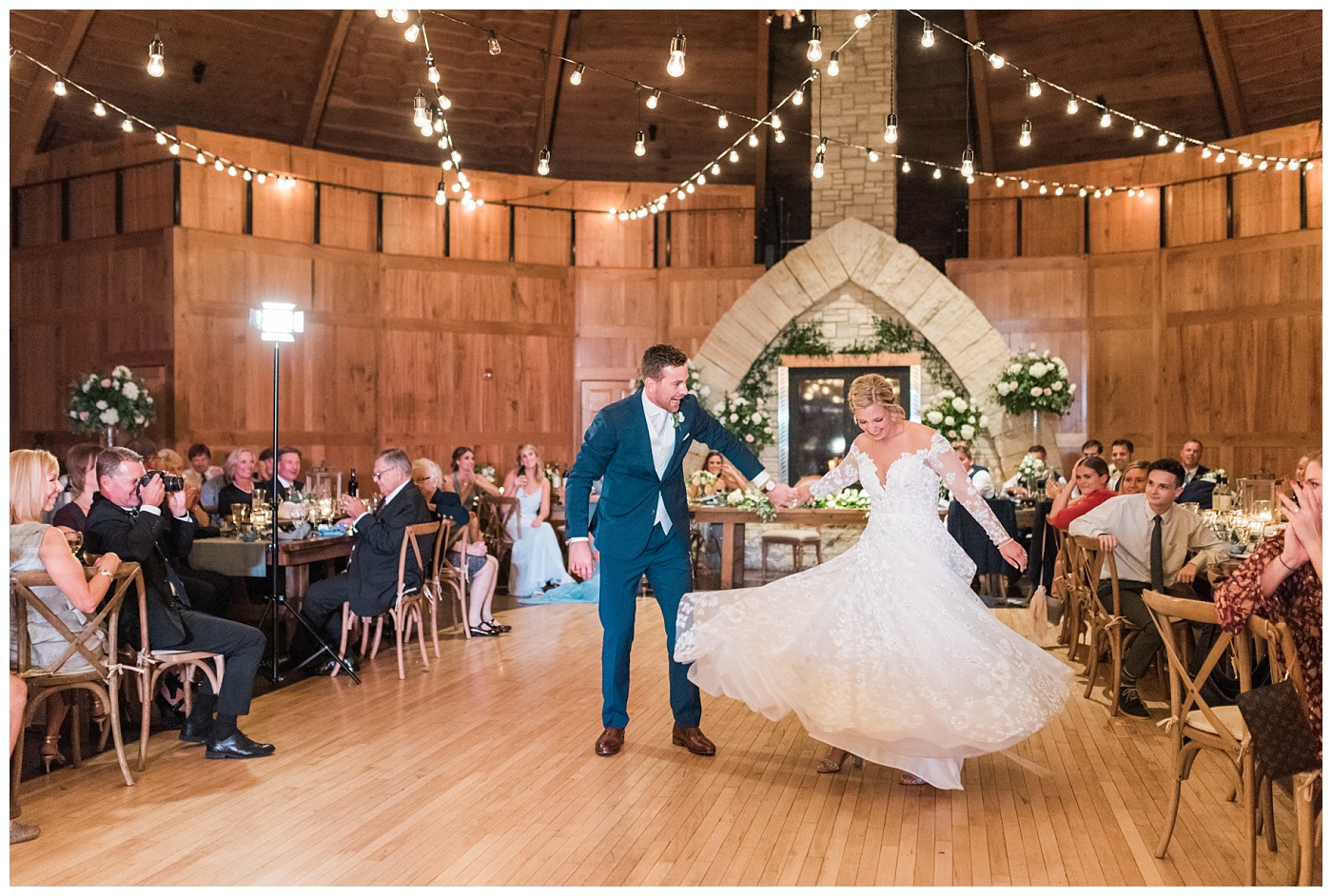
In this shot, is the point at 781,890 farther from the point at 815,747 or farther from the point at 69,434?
the point at 69,434

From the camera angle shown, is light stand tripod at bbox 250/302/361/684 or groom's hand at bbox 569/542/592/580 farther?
light stand tripod at bbox 250/302/361/684

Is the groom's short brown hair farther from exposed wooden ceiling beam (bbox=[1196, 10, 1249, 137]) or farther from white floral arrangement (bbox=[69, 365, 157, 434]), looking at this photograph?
exposed wooden ceiling beam (bbox=[1196, 10, 1249, 137])

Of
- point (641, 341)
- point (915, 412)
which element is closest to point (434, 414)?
point (641, 341)

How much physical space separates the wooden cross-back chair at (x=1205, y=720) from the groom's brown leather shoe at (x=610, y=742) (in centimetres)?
209

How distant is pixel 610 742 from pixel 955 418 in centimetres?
785

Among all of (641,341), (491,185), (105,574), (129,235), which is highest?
(491,185)

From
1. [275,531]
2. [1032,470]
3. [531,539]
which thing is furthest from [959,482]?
[1032,470]

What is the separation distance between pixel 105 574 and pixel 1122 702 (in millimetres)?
4486

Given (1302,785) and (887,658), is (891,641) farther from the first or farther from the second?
(1302,785)

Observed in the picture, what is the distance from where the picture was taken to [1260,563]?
9.75ft

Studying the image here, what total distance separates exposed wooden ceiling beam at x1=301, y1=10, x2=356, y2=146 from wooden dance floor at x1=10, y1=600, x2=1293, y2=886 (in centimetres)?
898

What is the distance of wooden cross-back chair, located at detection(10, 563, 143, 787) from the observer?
A: 3814 mm

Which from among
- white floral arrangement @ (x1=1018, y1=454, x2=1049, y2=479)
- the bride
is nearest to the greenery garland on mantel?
white floral arrangement @ (x1=1018, y1=454, x2=1049, y2=479)

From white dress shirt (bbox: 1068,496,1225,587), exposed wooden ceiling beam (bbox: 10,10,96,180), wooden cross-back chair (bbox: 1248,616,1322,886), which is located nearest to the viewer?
wooden cross-back chair (bbox: 1248,616,1322,886)
